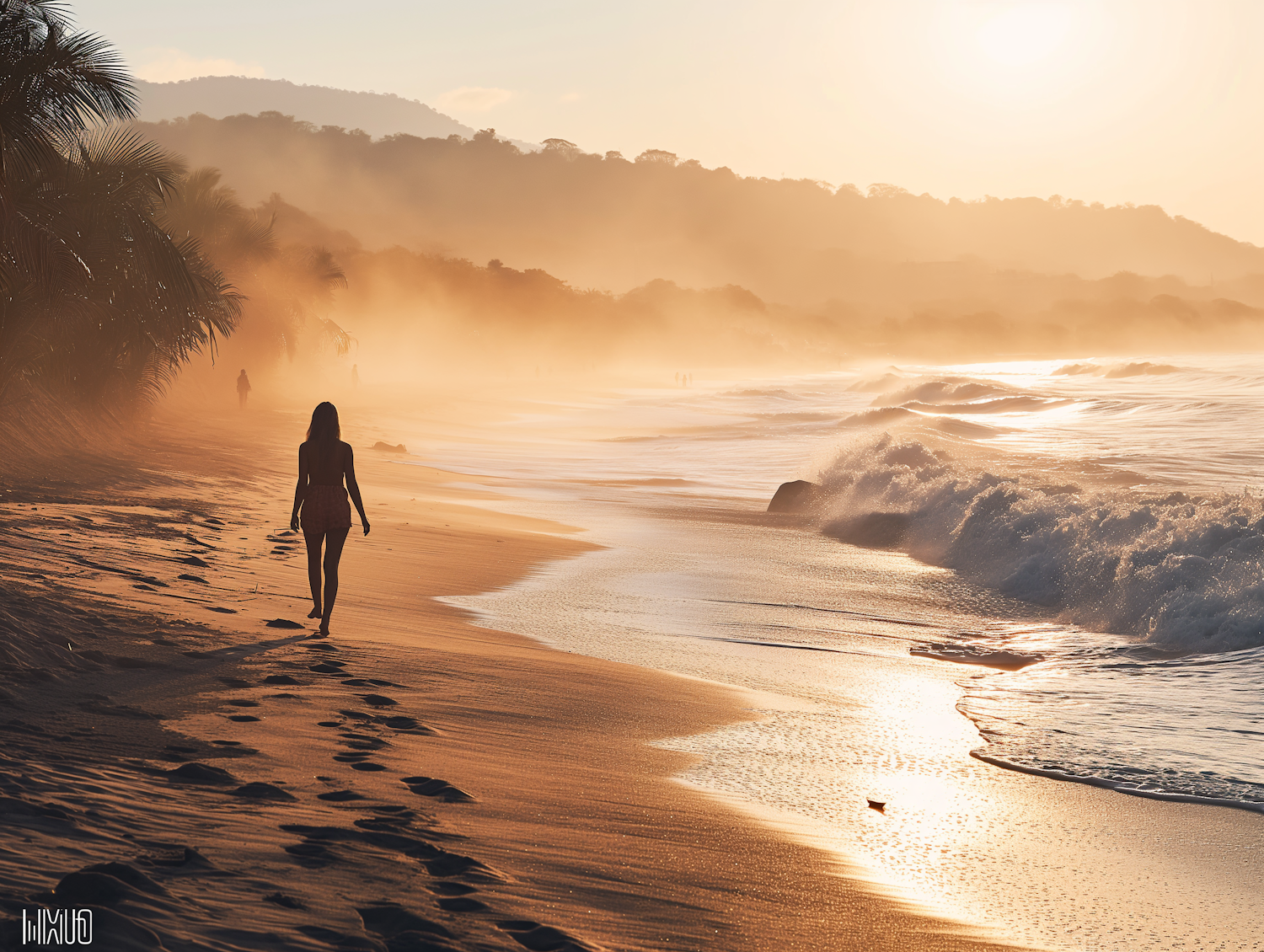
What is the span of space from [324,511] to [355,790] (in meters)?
3.74

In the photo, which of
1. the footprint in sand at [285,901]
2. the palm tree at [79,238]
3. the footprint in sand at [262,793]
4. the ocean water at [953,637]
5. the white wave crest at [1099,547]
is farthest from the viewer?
the palm tree at [79,238]

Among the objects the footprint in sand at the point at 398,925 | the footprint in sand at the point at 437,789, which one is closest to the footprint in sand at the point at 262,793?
the footprint in sand at the point at 437,789

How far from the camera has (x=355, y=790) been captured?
4320 mm

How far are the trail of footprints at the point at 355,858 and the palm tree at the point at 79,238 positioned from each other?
886 centimetres

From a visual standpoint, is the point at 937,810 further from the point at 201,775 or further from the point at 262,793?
the point at 201,775

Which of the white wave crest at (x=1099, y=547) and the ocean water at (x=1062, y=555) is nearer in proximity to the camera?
the ocean water at (x=1062, y=555)

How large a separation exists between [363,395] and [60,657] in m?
52.7

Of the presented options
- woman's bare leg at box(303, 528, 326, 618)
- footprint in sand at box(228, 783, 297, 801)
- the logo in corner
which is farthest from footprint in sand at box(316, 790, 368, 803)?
woman's bare leg at box(303, 528, 326, 618)

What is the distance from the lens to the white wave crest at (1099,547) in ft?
32.1

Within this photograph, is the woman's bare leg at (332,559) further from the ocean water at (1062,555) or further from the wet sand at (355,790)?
the ocean water at (1062,555)

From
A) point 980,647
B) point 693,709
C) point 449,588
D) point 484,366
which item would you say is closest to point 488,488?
point 449,588

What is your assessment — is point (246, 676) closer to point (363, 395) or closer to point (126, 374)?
point (126, 374)

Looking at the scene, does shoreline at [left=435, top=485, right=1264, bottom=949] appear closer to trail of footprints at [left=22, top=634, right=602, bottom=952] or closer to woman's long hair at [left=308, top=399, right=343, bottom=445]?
trail of footprints at [left=22, top=634, right=602, bottom=952]

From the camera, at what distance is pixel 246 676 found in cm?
605
